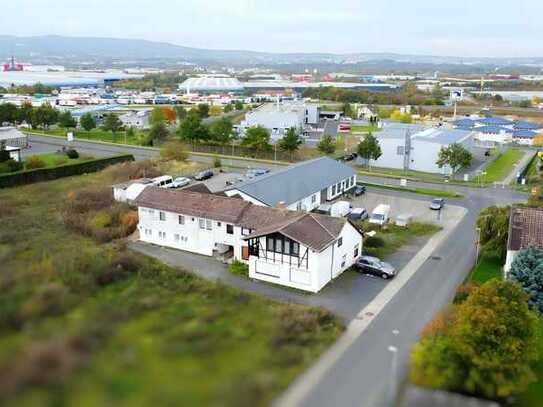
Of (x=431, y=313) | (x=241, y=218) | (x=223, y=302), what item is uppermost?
(x=223, y=302)

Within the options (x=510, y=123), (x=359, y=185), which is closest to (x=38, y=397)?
(x=359, y=185)

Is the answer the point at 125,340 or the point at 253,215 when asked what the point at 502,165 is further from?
the point at 125,340

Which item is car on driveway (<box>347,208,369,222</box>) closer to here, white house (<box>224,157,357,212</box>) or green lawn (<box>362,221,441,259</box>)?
green lawn (<box>362,221,441,259</box>)

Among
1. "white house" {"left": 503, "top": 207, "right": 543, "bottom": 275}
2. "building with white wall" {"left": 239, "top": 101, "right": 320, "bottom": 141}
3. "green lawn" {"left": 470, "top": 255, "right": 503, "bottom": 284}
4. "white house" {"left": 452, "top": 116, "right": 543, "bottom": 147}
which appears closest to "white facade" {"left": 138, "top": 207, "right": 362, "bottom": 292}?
"green lawn" {"left": 470, "top": 255, "right": 503, "bottom": 284}

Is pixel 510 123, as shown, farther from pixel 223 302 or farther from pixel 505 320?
pixel 223 302

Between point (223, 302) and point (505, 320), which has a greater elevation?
point (223, 302)

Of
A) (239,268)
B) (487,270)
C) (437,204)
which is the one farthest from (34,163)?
(487,270)

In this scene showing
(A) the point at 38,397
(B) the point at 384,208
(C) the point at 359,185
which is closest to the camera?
(A) the point at 38,397
